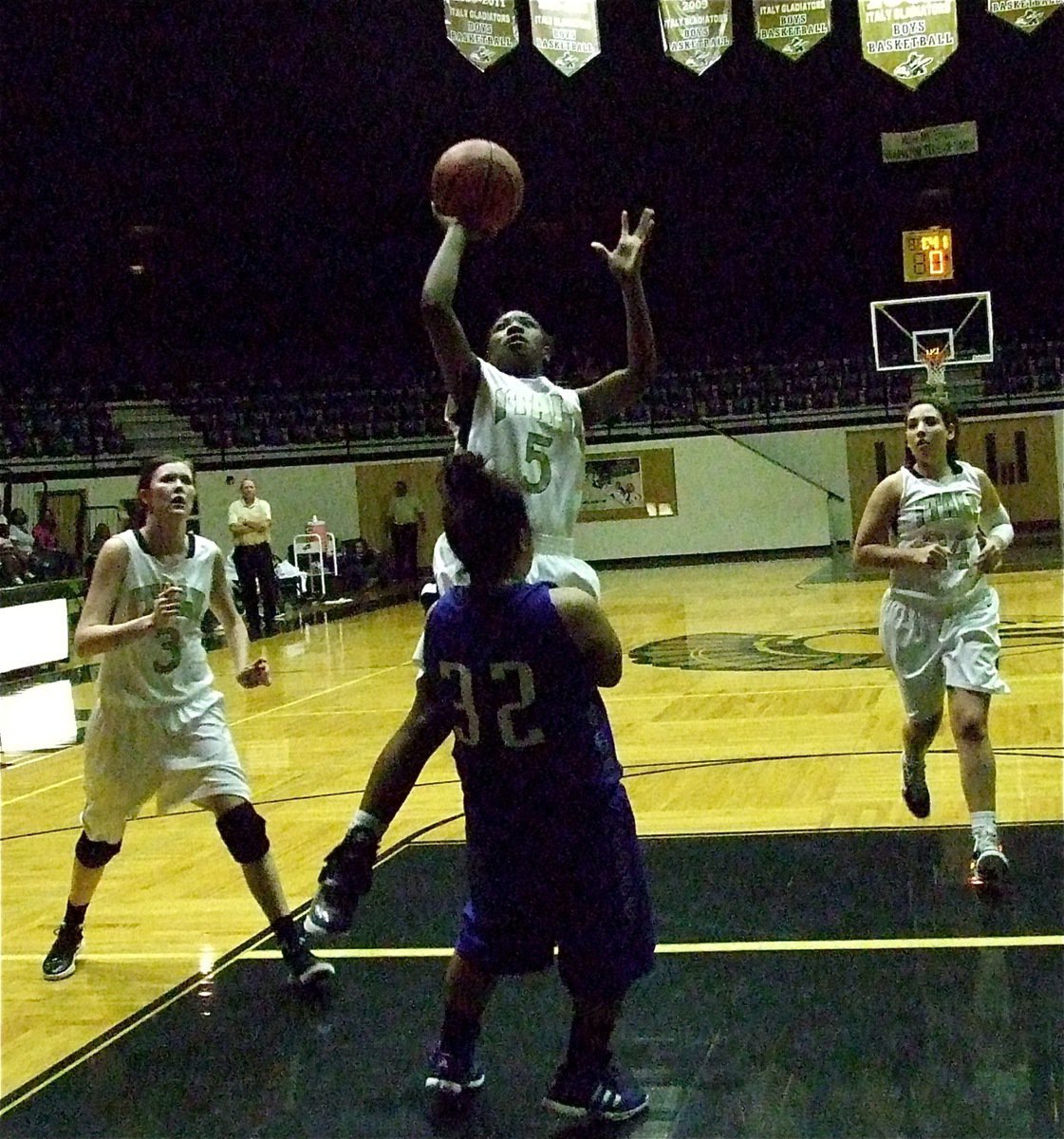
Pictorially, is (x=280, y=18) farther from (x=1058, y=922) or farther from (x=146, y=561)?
(x=1058, y=922)

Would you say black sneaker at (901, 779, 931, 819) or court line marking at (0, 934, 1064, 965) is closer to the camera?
court line marking at (0, 934, 1064, 965)

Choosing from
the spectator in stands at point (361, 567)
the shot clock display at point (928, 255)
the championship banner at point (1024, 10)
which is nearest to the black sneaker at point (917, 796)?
the championship banner at point (1024, 10)

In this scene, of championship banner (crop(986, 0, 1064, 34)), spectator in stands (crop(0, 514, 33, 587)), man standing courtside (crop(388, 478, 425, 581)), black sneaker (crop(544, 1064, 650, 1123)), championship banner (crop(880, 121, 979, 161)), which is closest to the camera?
black sneaker (crop(544, 1064, 650, 1123))

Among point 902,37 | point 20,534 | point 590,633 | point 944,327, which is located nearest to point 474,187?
point 590,633

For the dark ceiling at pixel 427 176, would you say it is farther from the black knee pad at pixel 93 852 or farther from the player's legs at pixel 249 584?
the black knee pad at pixel 93 852

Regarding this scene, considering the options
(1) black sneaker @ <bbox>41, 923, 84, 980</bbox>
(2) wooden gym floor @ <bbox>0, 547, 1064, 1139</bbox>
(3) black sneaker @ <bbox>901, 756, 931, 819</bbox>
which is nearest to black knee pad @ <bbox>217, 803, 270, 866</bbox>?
(2) wooden gym floor @ <bbox>0, 547, 1064, 1139</bbox>

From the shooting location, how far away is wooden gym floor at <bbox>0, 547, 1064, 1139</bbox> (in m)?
2.85

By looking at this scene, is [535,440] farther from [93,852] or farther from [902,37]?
[902,37]

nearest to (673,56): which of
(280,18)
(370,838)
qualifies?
(280,18)

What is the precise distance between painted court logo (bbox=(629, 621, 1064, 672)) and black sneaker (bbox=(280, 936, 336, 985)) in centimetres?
603

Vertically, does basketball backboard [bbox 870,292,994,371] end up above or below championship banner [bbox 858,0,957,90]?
below

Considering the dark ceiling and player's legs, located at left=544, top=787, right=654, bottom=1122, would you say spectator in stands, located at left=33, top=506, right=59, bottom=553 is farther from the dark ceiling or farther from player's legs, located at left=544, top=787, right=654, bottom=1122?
player's legs, located at left=544, top=787, right=654, bottom=1122

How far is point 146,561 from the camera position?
12.6ft

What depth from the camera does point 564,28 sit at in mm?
11805
